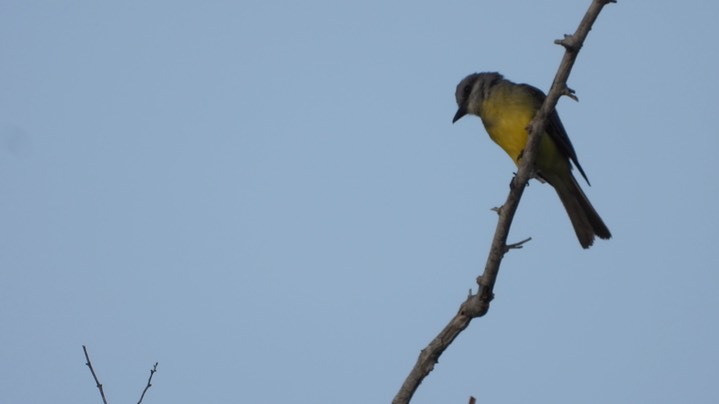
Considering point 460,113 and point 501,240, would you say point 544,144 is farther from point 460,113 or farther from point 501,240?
point 501,240

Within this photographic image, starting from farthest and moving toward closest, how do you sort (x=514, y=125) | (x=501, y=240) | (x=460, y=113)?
1. (x=460, y=113)
2. (x=514, y=125)
3. (x=501, y=240)

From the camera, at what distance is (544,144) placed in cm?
786

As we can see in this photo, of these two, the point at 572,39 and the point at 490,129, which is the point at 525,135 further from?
the point at 572,39

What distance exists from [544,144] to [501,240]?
9.21ft

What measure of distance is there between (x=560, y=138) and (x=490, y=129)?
64cm

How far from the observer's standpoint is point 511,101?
8125 mm

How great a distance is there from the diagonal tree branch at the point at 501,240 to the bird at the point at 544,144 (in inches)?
84.1

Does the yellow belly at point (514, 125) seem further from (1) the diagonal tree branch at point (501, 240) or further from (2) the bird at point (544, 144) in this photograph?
(1) the diagonal tree branch at point (501, 240)

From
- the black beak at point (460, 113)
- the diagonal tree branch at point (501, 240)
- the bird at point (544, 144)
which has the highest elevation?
the black beak at point (460, 113)

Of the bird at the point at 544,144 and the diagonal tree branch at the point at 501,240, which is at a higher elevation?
the bird at the point at 544,144

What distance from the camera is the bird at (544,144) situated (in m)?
7.75

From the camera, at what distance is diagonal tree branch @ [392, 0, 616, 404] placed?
479cm

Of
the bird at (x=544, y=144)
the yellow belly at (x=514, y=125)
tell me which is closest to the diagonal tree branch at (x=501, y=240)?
the bird at (x=544, y=144)

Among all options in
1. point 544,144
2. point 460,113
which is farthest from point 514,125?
point 460,113
